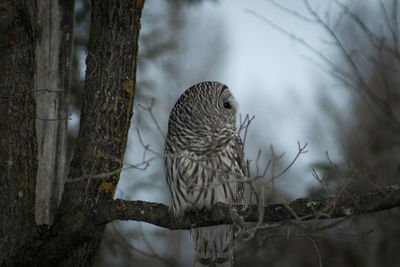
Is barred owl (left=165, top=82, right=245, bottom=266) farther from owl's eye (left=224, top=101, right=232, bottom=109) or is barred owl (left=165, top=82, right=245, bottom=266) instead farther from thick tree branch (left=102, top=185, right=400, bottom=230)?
thick tree branch (left=102, top=185, right=400, bottom=230)

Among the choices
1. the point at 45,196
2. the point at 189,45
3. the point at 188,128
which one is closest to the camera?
the point at 45,196

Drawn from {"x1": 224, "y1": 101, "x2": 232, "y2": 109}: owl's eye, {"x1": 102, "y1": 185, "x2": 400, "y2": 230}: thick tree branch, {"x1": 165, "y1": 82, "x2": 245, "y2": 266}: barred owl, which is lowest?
{"x1": 102, "y1": 185, "x2": 400, "y2": 230}: thick tree branch

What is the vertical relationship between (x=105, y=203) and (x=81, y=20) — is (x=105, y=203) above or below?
below

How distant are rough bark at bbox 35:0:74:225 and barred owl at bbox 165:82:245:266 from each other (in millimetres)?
1011

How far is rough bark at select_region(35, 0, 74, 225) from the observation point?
176 inches

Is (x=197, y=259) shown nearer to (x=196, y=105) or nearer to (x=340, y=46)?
(x=196, y=105)

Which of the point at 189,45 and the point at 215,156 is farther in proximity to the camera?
the point at 189,45

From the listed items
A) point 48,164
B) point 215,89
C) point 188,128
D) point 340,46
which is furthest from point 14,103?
point 340,46

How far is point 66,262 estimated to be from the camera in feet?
13.0

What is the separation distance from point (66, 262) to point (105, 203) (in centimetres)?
74

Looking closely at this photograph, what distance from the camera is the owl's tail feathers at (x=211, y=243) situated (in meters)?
4.93

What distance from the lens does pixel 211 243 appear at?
16.4ft

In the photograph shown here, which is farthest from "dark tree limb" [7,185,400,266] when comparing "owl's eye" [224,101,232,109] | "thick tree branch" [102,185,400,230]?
"owl's eye" [224,101,232,109]

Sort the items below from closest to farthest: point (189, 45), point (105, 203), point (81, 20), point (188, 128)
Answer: point (105, 203), point (188, 128), point (81, 20), point (189, 45)
